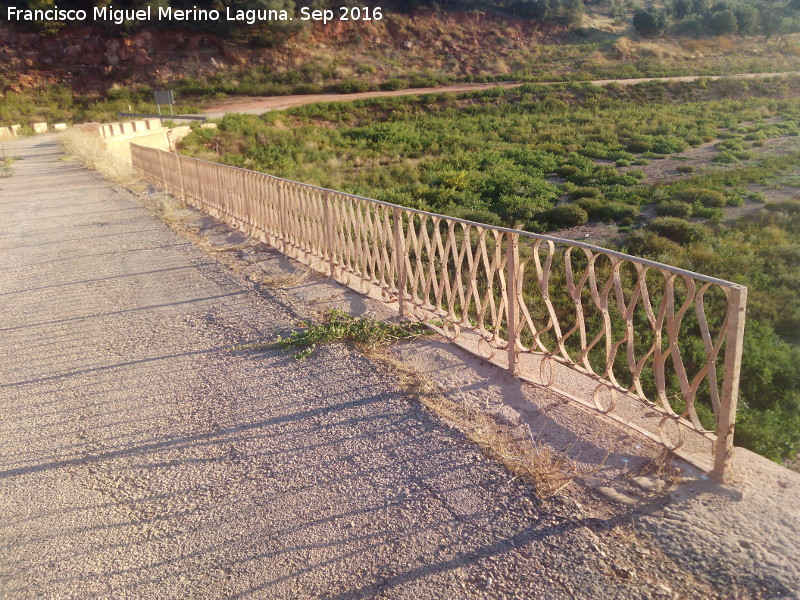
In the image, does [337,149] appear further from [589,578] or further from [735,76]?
[735,76]

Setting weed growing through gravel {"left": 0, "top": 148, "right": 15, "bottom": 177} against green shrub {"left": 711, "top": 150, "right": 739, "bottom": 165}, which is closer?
weed growing through gravel {"left": 0, "top": 148, "right": 15, "bottom": 177}

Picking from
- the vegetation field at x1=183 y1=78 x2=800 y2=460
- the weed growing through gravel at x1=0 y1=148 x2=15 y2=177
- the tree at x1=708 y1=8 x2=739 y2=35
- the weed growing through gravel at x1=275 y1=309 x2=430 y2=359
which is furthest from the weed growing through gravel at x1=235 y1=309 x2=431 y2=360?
the tree at x1=708 y1=8 x2=739 y2=35

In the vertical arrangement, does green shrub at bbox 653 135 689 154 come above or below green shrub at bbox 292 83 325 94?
below

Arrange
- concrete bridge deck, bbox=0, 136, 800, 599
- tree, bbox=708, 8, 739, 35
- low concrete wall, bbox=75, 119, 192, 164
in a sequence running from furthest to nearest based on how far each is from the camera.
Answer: tree, bbox=708, 8, 739, 35, low concrete wall, bbox=75, 119, 192, 164, concrete bridge deck, bbox=0, 136, 800, 599

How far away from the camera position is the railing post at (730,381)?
2801 mm

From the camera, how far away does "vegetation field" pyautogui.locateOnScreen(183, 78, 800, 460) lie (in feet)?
26.5

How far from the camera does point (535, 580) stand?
2434 millimetres

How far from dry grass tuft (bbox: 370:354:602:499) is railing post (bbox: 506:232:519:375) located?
51cm

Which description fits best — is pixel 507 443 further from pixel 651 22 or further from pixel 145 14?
pixel 651 22

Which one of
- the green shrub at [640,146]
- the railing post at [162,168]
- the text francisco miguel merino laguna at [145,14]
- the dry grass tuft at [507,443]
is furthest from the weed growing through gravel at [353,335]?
the text francisco miguel merino laguna at [145,14]

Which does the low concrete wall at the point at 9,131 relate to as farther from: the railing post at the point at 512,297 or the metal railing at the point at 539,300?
the railing post at the point at 512,297

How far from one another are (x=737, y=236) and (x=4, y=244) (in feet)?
37.4

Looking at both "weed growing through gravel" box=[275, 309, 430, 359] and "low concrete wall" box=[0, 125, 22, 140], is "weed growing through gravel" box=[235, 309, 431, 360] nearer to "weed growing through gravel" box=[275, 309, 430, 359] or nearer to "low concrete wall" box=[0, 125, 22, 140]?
"weed growing through gravel" box=[275, 309, 430, 359]

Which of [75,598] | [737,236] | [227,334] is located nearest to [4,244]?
[227,334]
